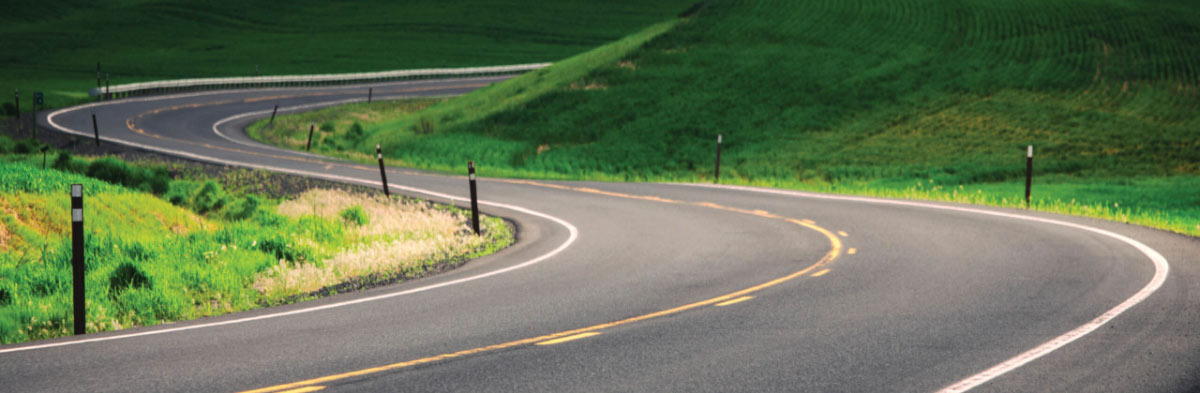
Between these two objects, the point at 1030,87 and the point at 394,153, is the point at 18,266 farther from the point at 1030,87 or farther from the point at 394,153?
the point at 1030,87

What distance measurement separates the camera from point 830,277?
11.0m

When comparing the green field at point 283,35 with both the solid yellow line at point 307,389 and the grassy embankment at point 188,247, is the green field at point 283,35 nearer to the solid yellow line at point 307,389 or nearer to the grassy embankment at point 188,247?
the grassy embankment at point 188,247

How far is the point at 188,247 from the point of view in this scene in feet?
44.0

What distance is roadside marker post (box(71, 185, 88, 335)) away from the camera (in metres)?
8.82

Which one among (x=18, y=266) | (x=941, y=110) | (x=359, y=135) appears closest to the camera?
(x=18, y=266)

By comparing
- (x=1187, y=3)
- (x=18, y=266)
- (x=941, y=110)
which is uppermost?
(x=1187, y=3)

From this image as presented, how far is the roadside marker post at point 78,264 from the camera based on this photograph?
8820 mm

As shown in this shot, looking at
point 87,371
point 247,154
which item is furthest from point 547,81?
point 87,371

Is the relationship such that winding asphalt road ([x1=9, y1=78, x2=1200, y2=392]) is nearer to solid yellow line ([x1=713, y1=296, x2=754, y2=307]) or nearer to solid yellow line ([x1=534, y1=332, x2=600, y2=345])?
solid yellow line ([x1=534, y1=332, x2=600, y2=345])

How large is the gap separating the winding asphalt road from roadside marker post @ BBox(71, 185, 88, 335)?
518 mm

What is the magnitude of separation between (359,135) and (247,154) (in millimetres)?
10085

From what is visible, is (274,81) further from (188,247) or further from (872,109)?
(188,247)

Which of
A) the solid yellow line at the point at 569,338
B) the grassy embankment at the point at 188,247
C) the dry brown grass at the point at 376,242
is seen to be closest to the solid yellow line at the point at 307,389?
the solid yellow line at the point at 569,338

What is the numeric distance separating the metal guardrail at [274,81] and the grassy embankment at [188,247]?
43.5 m
